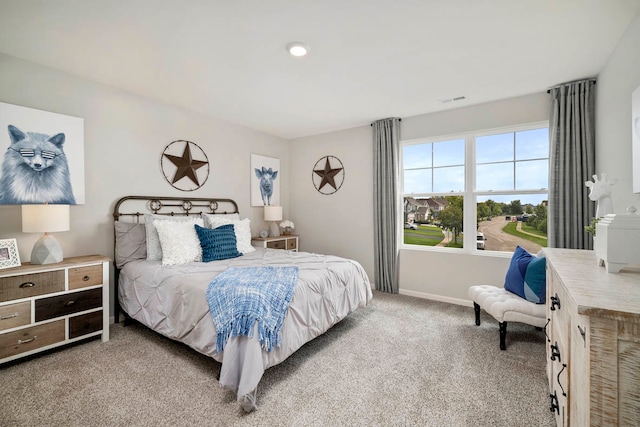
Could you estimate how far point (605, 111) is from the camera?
2.47 m

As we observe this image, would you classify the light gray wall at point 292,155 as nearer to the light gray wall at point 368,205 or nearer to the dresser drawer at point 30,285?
the light gray wall at point 368,205

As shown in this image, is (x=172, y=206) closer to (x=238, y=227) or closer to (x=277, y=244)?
(x=238, y=227)

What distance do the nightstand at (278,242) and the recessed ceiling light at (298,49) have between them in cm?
265

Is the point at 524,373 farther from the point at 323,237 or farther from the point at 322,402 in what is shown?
the point at 323,237

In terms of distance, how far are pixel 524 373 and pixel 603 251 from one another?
129cm

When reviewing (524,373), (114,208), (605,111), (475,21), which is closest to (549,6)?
(475,21)

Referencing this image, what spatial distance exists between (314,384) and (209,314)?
0.90 meters

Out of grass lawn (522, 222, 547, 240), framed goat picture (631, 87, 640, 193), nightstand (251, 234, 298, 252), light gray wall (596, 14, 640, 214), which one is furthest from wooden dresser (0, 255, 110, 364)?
grass lawn (522, 222, 547, 240)

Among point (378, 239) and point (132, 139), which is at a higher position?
point (132, 139)

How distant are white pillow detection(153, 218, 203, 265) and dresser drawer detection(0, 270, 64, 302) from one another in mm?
788

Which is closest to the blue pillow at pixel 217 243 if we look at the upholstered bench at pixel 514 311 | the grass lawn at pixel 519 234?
the upholstered bench at pixel 514 311

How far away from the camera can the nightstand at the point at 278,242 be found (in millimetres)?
4301

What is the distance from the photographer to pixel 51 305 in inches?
90.1

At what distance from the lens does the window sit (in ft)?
10.8
